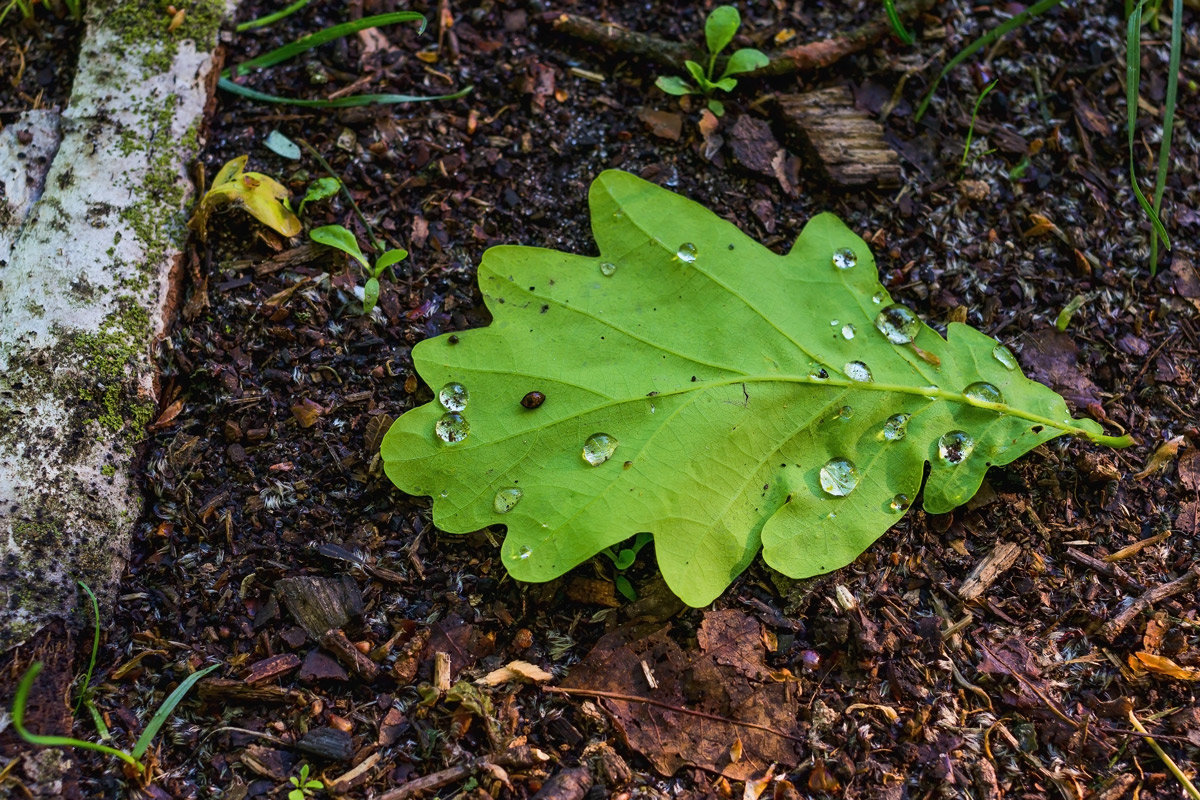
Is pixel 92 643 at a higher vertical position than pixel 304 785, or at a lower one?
higher

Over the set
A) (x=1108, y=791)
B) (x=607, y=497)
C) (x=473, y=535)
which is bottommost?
(x=1108, y=791)

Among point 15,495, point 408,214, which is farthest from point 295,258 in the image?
point 15,495

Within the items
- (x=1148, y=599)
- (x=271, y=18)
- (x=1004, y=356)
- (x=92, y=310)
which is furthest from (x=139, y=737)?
(x=1148, y=599)

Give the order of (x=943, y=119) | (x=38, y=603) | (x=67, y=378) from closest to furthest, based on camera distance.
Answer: (x=38, y=603) → (x=67, y=378) → (x=943, y=119)

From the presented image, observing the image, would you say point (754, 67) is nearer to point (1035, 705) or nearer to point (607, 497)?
point (607, 497)

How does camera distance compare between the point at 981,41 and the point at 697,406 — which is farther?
the point at 981,41

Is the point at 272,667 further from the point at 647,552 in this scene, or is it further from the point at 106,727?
the point at 647,552
